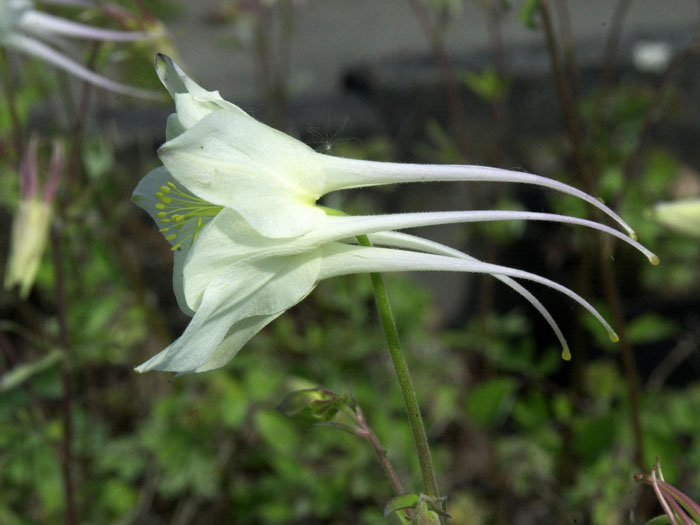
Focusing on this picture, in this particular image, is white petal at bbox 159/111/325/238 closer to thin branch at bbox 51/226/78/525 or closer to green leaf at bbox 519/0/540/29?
green leaf at bbox 519/0/540/29

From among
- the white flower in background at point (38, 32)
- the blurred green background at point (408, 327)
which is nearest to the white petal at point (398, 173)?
the blurred green background at point (408, 327)

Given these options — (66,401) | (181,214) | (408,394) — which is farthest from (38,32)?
(408,394)

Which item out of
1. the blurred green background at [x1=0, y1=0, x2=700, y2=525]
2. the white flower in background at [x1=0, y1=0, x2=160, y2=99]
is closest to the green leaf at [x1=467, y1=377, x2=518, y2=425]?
the blurred green background at [x1=0, y1=0, x2=700, y2=525]

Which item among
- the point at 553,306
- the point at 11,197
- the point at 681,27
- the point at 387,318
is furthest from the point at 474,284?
the point at 387,318

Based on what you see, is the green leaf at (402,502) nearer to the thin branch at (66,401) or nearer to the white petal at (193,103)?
the white petal at (193,103)

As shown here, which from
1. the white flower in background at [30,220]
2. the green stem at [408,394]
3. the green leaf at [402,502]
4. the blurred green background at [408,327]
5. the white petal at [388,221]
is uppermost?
the white petal at [388,221]
